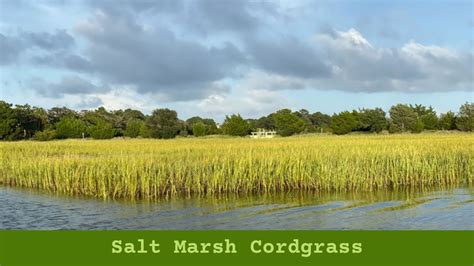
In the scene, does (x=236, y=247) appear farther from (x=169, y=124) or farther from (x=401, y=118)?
(x=401, y=118)

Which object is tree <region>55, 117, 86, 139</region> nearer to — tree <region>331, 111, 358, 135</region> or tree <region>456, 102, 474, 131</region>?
tree <region>331, 111, 358, 135</region>

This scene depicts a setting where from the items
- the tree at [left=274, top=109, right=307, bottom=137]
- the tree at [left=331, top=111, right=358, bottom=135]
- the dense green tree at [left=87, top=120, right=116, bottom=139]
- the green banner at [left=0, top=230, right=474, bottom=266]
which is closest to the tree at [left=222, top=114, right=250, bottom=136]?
the tree at [left=274, top=109, right=307, bottom=137]

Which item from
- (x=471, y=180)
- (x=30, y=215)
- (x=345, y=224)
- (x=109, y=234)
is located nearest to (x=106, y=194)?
(x=30, y=215)

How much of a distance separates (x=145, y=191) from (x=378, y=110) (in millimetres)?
60059

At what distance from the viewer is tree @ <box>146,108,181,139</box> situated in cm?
5644

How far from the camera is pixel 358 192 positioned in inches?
518

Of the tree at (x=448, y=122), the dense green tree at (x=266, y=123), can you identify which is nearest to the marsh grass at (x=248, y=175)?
the tree at (x=448, y=122)

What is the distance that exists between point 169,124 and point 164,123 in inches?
36.3

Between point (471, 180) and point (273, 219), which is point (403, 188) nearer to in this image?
point (471, 180)

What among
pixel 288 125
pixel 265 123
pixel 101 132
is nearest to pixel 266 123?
pixel 265 123

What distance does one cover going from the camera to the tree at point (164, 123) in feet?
185

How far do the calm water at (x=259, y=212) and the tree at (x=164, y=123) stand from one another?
4330cm

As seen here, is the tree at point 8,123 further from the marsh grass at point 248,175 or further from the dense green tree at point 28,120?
the marsh grass at point 248,175

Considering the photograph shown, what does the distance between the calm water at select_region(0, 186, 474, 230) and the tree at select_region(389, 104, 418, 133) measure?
5333cm
